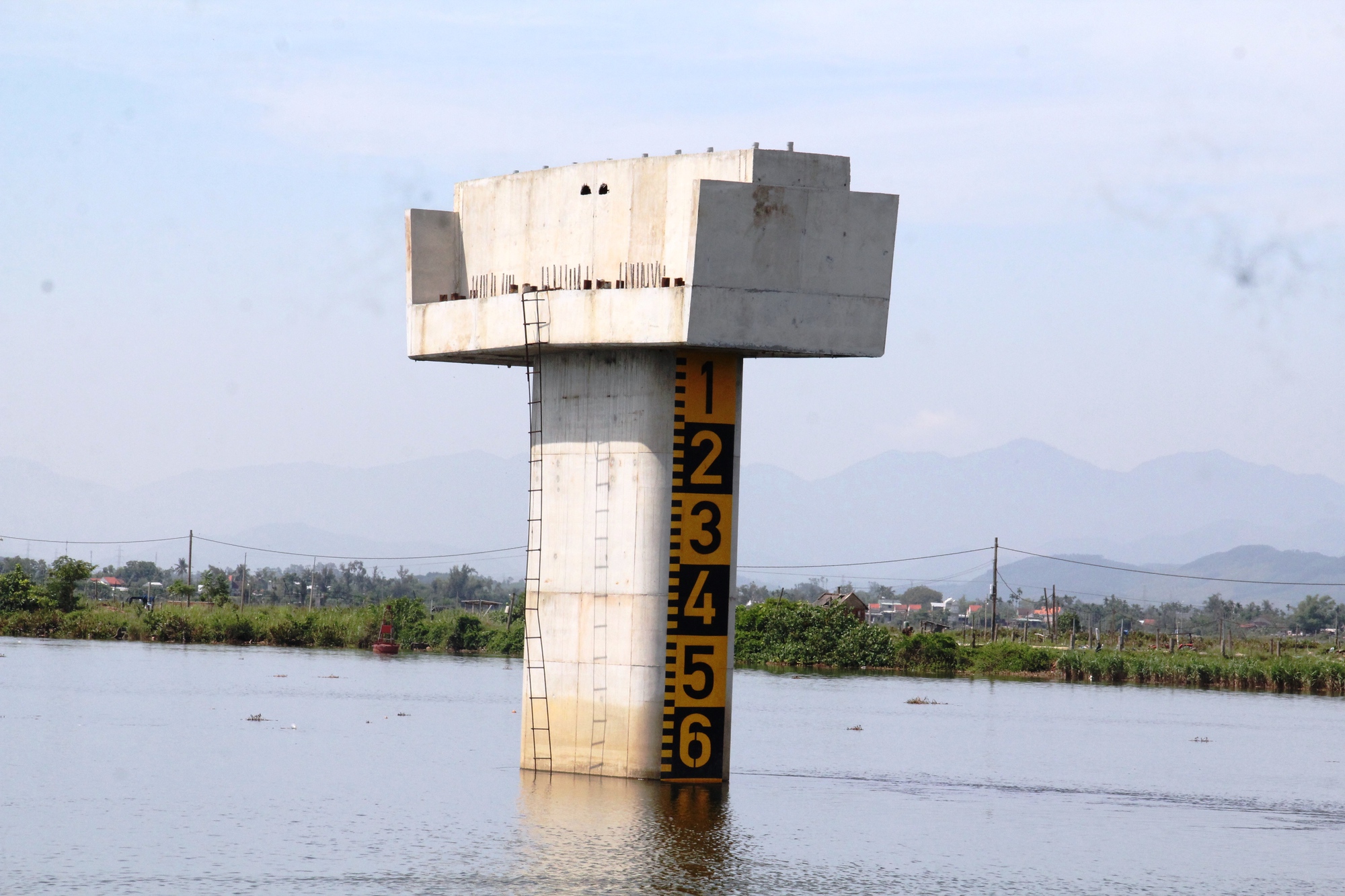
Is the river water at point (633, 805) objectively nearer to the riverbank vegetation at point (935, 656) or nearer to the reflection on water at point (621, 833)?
the reflection on water at point (621, 833)

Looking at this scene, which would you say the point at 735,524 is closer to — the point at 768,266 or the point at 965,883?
the point at 768,266

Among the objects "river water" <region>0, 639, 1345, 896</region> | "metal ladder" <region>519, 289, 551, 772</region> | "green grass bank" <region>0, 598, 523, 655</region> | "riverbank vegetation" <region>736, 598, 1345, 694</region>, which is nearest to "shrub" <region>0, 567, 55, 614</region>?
"green grass bank" <region>0, 598, 523, 655</region>

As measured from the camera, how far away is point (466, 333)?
112 feet

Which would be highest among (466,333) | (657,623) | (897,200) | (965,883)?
(897,200)

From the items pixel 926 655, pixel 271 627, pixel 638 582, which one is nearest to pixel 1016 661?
pixel 926 655

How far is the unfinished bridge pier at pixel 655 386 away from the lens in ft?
103

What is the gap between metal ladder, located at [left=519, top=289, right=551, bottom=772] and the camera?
32.8 metres

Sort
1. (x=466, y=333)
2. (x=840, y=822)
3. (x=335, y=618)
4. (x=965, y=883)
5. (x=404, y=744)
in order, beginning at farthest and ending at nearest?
(x=335, y=618) → (x=404, y=744) → (x=466, y=333) → (x=840, y=822) → (x=965, y=883)

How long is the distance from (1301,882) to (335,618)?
81.1 metres

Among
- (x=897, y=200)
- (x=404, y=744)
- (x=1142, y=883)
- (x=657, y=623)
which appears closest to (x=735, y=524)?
(x=657, y=623)

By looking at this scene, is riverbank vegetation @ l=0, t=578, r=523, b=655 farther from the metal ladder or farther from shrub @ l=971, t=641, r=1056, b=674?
the metal ladder

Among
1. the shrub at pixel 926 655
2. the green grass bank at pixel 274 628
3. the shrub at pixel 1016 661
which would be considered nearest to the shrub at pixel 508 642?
the green grass bank at pixel 274 628

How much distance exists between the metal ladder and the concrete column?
0.17 meters

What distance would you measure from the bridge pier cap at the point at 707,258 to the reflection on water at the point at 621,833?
809cm
